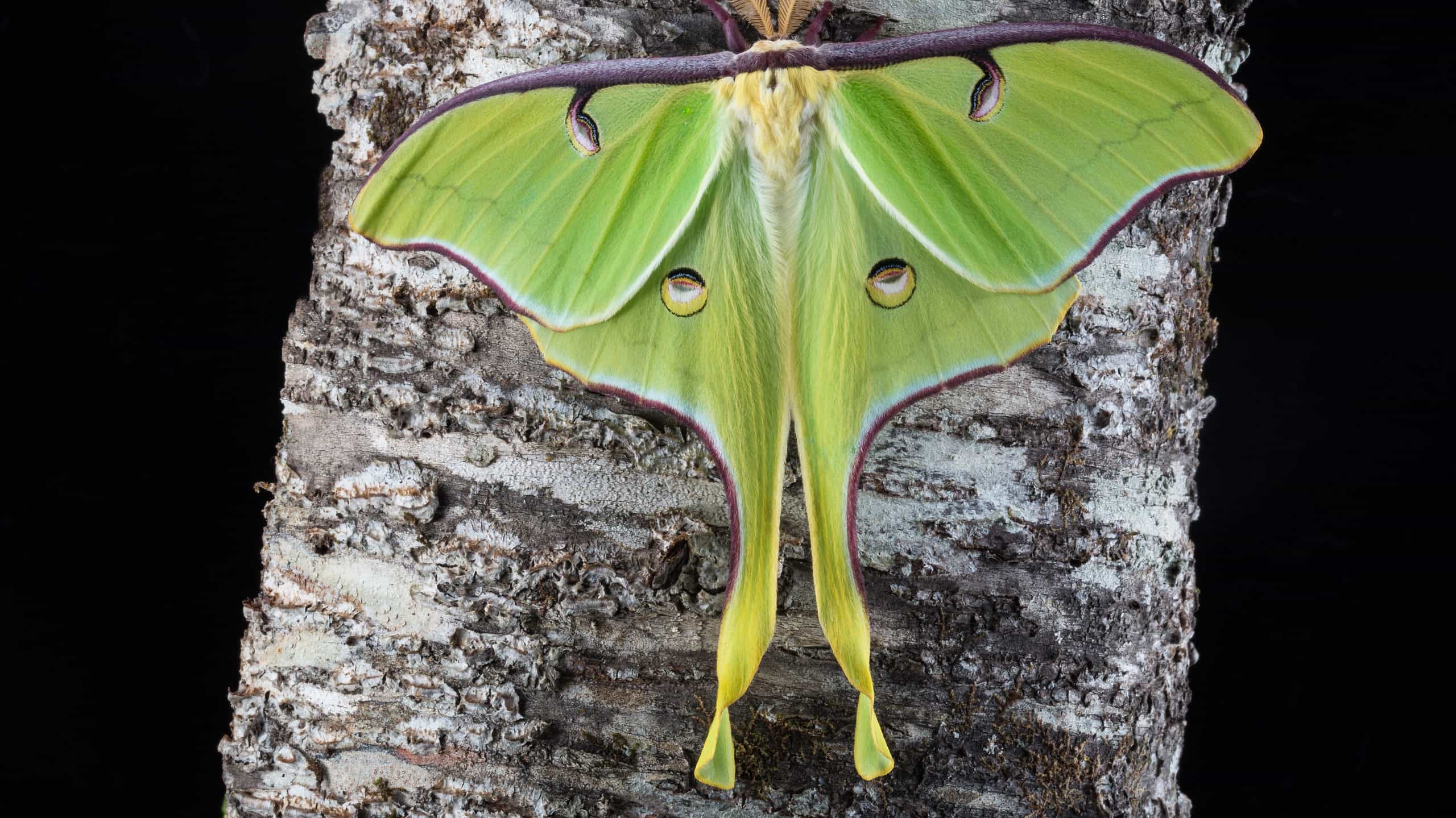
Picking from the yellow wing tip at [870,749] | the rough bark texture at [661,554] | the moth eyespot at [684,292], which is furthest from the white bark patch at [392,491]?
the yellow wing tip at [870,749]

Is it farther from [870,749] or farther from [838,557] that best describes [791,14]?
[870,749]

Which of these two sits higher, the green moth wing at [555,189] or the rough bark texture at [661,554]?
the green moth wing at [555,189]

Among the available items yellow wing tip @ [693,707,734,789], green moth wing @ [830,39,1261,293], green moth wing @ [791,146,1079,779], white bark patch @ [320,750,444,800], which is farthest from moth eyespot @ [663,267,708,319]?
white bark patch @ [320,750,444,800]

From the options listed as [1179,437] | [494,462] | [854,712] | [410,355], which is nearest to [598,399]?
[494,462]

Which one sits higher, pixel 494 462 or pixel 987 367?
pixel 987 367

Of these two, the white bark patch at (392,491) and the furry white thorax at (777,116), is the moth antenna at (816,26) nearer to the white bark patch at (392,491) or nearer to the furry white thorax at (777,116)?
the furry white thorax at (777,116)

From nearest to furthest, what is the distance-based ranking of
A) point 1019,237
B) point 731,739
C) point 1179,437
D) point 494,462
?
point 1019,237, point 731,739, point 494,462, point 1179,437

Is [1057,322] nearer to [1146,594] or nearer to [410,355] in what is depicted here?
[1146,594]
